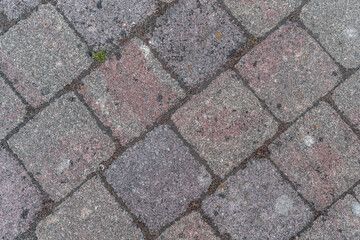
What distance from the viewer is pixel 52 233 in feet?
7.27

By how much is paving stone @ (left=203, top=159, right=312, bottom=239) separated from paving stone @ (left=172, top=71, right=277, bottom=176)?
0.14 m

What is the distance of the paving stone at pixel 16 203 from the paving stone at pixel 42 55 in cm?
60

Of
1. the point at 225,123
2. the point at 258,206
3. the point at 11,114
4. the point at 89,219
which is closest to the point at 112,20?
the point at 11,114

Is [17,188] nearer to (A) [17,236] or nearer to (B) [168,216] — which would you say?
(A) [17,236]

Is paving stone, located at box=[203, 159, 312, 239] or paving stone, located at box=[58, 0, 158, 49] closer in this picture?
paving stone, located at box=[203, 159, 312, 239]

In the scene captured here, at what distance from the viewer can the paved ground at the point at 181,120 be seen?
2.18 meters

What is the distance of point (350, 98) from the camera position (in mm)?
2205

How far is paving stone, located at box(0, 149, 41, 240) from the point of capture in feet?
7.29

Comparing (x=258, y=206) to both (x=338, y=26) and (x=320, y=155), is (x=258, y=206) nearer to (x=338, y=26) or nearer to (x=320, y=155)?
(x=320, y=155)

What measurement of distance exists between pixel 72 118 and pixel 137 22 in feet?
2.91

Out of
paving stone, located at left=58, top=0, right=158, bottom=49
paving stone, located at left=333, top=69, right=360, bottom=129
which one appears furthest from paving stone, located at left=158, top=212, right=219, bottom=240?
paving stone, located at left=58, top=0, right=158, bottom=49

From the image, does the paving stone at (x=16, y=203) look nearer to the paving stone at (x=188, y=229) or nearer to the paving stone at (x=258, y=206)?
the paving stone at (x=188, y=229)

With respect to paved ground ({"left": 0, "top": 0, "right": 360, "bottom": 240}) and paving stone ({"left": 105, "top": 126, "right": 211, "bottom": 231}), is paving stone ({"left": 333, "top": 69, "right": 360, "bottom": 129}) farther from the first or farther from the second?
paving stone ({"left": 105, "top": 126, "right": 211, "bottom": 231})

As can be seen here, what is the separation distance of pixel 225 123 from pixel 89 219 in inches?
49.0
